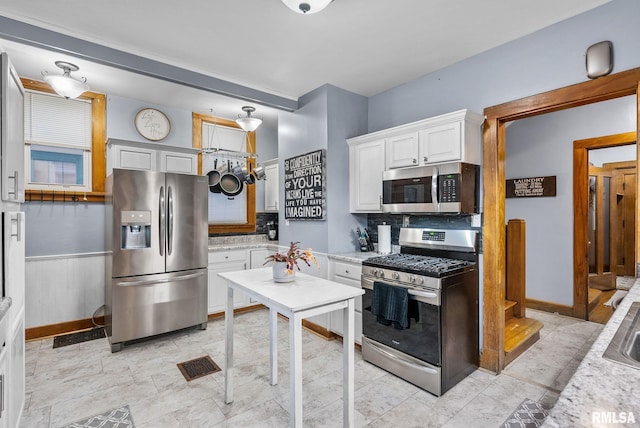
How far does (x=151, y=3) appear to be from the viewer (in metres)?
2.20

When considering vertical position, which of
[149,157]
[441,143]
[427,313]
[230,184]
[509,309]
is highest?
[149,157]

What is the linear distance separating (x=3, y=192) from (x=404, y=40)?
2921 millimetres

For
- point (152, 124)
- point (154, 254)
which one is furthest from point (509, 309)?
point (152, 124)

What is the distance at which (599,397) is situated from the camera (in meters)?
0.73

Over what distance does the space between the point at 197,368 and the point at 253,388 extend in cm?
66

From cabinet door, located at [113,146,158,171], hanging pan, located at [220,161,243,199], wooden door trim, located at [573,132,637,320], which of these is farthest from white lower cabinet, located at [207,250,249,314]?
wooden door trim, located at [573,132,637,320]

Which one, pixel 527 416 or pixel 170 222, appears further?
pixel 170 222

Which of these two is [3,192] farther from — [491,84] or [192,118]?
[491,84]

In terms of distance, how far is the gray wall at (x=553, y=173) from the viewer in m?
3.85

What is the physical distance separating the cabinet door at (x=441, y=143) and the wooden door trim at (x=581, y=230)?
7.98 feet

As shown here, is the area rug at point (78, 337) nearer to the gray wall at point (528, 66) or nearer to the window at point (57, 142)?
the window at point (57, 142)

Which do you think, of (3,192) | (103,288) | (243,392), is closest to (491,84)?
(243,392)

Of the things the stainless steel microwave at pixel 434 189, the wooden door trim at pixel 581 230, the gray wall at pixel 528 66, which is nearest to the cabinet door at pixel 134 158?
the stainless steel microwave at pixel 434 189

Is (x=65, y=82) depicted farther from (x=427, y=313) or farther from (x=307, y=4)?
(x=427, y=313)
